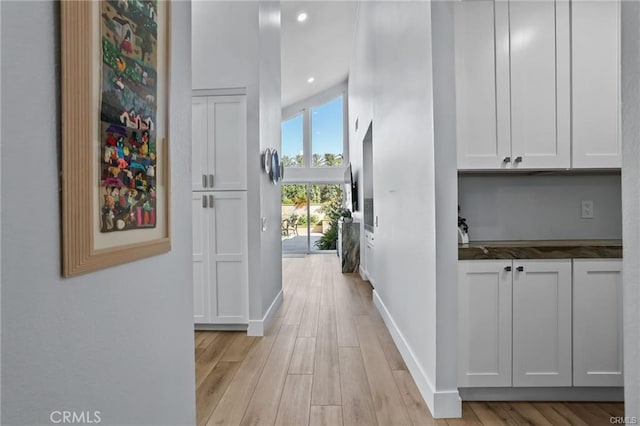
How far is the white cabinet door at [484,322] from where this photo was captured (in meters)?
1.94

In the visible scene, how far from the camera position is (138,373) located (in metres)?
0.95

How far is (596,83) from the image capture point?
2020mm

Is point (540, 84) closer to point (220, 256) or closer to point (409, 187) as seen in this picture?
point (409, 187)

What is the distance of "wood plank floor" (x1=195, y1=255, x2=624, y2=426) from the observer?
183 centimetres

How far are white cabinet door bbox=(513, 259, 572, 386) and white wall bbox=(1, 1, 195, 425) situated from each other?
1.94 m

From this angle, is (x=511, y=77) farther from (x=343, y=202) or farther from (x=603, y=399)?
(x=343, y=202)

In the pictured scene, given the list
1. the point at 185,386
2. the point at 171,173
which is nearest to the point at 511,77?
the point at 171,173

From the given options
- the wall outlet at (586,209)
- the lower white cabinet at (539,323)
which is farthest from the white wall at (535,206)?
the lower white cabinet at (539,323)

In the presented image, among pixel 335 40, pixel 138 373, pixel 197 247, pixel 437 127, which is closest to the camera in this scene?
pixel 138 373

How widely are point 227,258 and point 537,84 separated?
279 cm

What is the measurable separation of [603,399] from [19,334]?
2793 mm

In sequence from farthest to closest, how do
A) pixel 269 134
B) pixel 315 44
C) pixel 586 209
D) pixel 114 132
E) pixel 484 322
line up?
1. pixel 315 44
2. pixel 269 134
3. pixel 586 209
4. pixel 484 322
5. pixel 114 132

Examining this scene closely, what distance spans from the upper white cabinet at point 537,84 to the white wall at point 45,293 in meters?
1.92

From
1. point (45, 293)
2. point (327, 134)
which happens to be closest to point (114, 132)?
point (45, 293)
